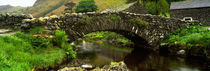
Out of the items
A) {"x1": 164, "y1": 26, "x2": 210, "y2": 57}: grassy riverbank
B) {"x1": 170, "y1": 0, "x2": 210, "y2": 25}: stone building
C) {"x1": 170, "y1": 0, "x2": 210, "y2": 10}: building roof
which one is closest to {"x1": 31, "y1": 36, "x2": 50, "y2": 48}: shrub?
{"x1": 164, "y1": 26, "x2": 210, "y2": 57}: grassy riverbank

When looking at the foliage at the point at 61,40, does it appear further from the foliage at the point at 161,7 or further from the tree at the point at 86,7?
the tree at the point at 86,7

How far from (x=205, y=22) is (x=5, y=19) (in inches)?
1095

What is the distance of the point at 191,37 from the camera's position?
1146 cm

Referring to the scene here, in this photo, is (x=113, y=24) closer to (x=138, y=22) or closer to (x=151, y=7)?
(x=138, y=22)

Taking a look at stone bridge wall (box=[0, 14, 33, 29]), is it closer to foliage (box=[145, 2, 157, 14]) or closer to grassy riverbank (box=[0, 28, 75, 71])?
grassy riverbank (box=[0, 28, 75, 71])

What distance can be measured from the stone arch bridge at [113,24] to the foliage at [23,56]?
5.15 feet

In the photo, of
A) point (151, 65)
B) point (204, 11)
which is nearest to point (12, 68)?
point (151, 65)

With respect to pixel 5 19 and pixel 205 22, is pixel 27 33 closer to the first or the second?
pixel 5 19

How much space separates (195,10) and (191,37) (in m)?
16.4

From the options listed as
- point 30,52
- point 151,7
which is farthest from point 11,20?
point 151,7

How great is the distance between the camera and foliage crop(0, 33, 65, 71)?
460cm

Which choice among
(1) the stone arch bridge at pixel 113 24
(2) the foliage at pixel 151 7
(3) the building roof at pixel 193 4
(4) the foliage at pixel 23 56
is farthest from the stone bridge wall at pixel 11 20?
(3) the building roof at pixel 193 4

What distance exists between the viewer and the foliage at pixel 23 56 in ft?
15.1

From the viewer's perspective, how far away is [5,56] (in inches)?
191
